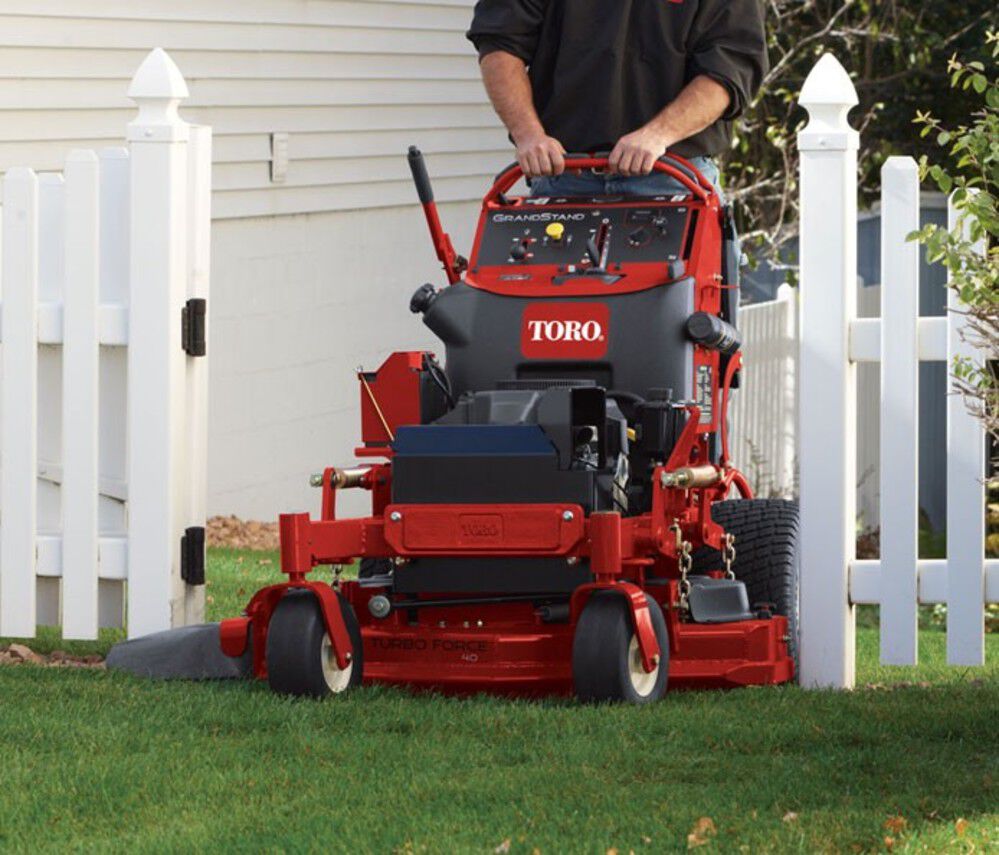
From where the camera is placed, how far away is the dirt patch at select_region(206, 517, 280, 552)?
406 inches

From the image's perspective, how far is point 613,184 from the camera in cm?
612

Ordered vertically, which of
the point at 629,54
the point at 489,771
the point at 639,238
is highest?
the point at 629,54

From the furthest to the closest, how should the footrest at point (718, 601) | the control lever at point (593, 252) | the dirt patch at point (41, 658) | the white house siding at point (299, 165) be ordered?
the white house siding at point (299, 165) → the dirt patch at point (41, 658) → the control lever at point (593, 252) → the footrest at point (718, 601)

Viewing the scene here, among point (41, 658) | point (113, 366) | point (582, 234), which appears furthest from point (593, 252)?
point (41, 658)

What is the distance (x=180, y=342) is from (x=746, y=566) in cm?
179

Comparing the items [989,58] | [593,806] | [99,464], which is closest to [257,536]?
[99,464]

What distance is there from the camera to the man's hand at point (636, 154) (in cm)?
588

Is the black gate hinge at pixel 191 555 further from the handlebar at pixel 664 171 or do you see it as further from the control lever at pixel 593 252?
the control lever at pixel 593 252

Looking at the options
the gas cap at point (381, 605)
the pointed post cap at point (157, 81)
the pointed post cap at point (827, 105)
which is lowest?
the gas cap at point (381, 605)

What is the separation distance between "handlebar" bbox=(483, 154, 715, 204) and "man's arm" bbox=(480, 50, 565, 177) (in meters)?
0.05

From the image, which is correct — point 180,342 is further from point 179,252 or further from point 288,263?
point 288,263

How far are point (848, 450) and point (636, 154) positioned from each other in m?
1.01

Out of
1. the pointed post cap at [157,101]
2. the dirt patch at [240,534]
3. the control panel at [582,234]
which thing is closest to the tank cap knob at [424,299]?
the control panel at [582,234]

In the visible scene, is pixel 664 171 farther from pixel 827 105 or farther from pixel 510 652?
pixel 510 652
